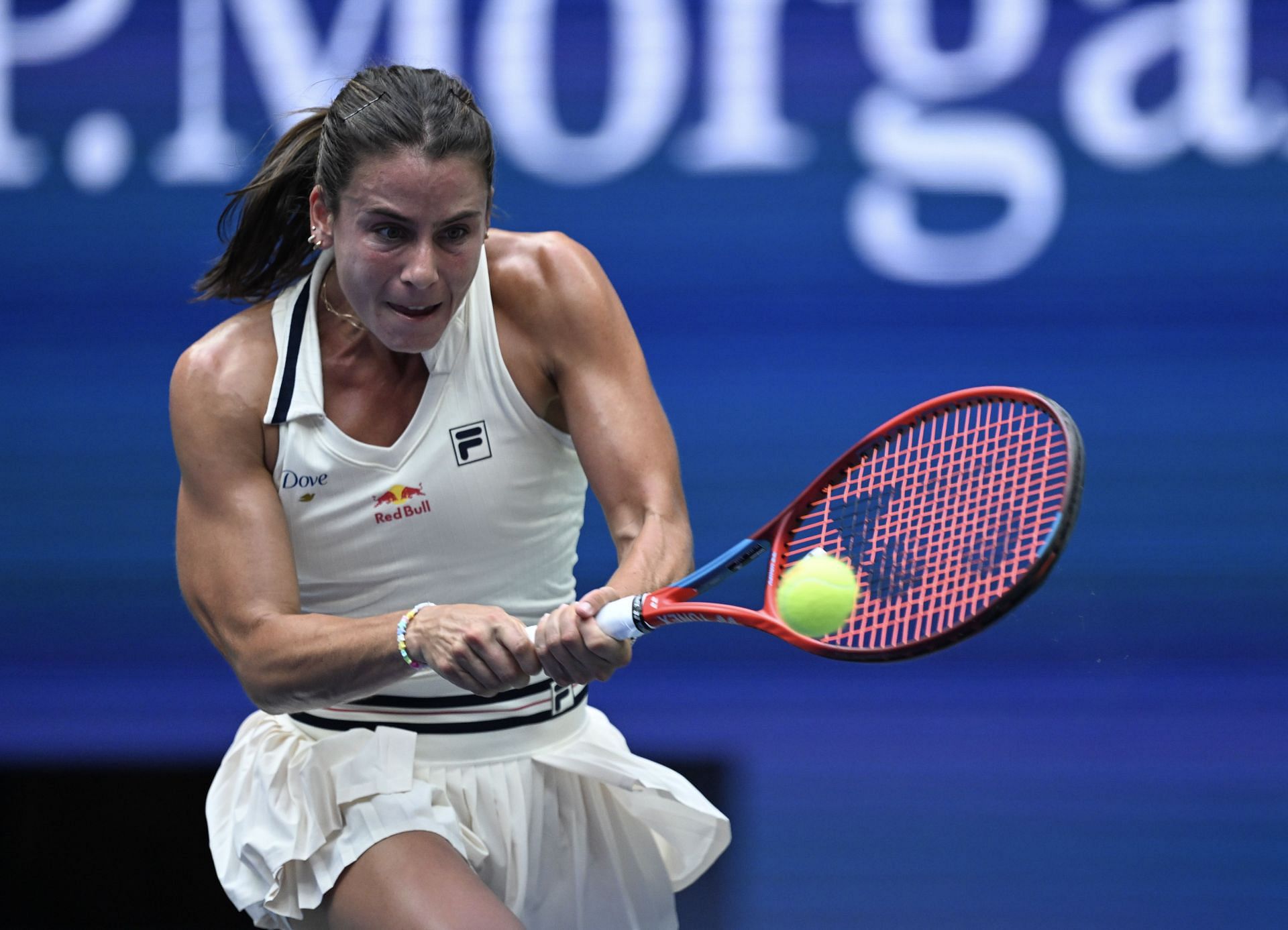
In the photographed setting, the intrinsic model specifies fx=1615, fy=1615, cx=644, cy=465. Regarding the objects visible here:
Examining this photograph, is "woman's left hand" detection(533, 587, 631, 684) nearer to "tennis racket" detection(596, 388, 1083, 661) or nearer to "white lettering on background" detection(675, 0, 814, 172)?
"tennis racket" detection(596, 388, 1083, 661)

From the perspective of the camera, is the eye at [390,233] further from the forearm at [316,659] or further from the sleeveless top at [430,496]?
the forearm at [316,659]

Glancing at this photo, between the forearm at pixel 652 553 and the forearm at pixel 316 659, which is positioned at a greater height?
the forearm at pixel 652 553

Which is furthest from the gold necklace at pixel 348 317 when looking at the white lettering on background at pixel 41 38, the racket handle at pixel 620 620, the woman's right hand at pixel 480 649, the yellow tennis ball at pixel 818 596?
the white lettering on background at pixel 41 38

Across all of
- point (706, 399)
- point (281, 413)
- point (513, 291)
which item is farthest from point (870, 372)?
point (281, 413)

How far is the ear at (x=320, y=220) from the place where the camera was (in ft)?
7.11

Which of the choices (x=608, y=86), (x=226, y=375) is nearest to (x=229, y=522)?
(x=226, y=375)

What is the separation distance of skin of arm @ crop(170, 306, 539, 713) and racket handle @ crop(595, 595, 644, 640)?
0.24m

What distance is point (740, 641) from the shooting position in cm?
402

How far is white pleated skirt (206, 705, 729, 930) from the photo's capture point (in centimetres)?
220

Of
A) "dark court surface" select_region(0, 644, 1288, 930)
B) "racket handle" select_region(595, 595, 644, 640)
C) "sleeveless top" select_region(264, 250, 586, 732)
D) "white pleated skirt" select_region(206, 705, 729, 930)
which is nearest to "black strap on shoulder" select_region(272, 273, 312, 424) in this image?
"sleeveless top" select_region(264, 250, 586, 732)

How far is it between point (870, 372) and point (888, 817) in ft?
3.52

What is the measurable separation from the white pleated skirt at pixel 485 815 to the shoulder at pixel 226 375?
19.7 inches

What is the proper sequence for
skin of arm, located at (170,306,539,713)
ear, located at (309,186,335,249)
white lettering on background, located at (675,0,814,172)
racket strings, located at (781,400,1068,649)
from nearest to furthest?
racket strings, located at (781,400,1068,649)
skin of arm, located at (170,306,539,713)
ear, located at (309,186,335,249)
white lettering on background, located at (675,0,814,172)

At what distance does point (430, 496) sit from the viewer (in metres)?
2.26
